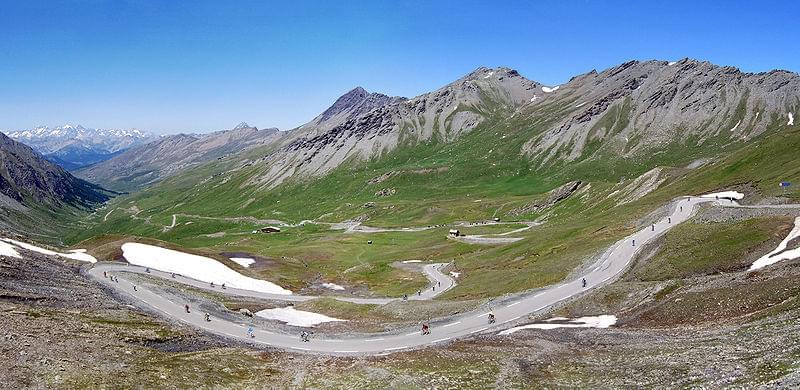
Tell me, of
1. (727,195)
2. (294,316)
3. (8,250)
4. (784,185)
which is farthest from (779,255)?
(8,250)

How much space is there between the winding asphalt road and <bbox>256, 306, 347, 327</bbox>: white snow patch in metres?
6.95

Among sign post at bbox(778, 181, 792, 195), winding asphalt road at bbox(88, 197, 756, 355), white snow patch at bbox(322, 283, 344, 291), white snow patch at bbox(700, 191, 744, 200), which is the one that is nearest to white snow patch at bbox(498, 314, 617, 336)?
winding asphalt road at bbox(88, 197, 756, 355)

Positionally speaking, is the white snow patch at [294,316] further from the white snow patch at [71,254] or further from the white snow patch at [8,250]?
the white snow patch at [71,254]

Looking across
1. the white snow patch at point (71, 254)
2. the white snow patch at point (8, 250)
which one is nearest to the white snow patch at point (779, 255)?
the white snow patch at point (8, 250)

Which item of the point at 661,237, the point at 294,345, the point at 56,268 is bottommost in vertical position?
the point at 294,345

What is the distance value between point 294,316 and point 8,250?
43752mm

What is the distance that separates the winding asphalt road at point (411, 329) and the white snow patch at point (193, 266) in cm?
833

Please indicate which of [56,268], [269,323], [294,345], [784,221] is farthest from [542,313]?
[56,268]

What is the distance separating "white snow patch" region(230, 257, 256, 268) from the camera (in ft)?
379

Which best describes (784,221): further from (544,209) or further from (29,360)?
(544,209)

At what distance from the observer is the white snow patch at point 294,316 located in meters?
63.5

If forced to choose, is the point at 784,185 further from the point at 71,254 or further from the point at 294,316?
the point at 71,254

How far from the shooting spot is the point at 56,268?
254 feet

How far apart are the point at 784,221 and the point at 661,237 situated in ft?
49.6
